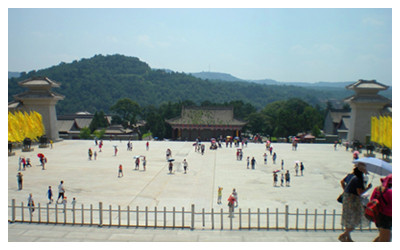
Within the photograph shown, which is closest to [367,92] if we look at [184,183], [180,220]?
[184,183]

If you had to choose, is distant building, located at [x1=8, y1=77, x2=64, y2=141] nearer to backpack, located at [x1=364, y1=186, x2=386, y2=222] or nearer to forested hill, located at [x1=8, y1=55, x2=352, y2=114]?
backpack, located at [x1=364, y1=186, x2=386, y2=222]

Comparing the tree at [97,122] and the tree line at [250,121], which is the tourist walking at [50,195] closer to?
the tree line at [250,121]

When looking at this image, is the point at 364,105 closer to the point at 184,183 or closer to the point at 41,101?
the point at 184,183

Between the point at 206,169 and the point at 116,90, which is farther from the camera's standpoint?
the point at 116,90

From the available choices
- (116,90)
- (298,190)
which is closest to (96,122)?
(298,190)

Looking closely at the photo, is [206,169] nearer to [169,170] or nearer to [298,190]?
[169,170]

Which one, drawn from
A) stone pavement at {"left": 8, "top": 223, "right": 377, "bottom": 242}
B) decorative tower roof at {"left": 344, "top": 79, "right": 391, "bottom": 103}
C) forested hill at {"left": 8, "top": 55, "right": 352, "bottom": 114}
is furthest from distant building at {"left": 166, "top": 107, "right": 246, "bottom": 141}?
forested hill at {"left": 8, "top": 55, "right": 352, "bottom": 114}

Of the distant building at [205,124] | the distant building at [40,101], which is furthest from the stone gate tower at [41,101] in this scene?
the distant building at [205,124]
